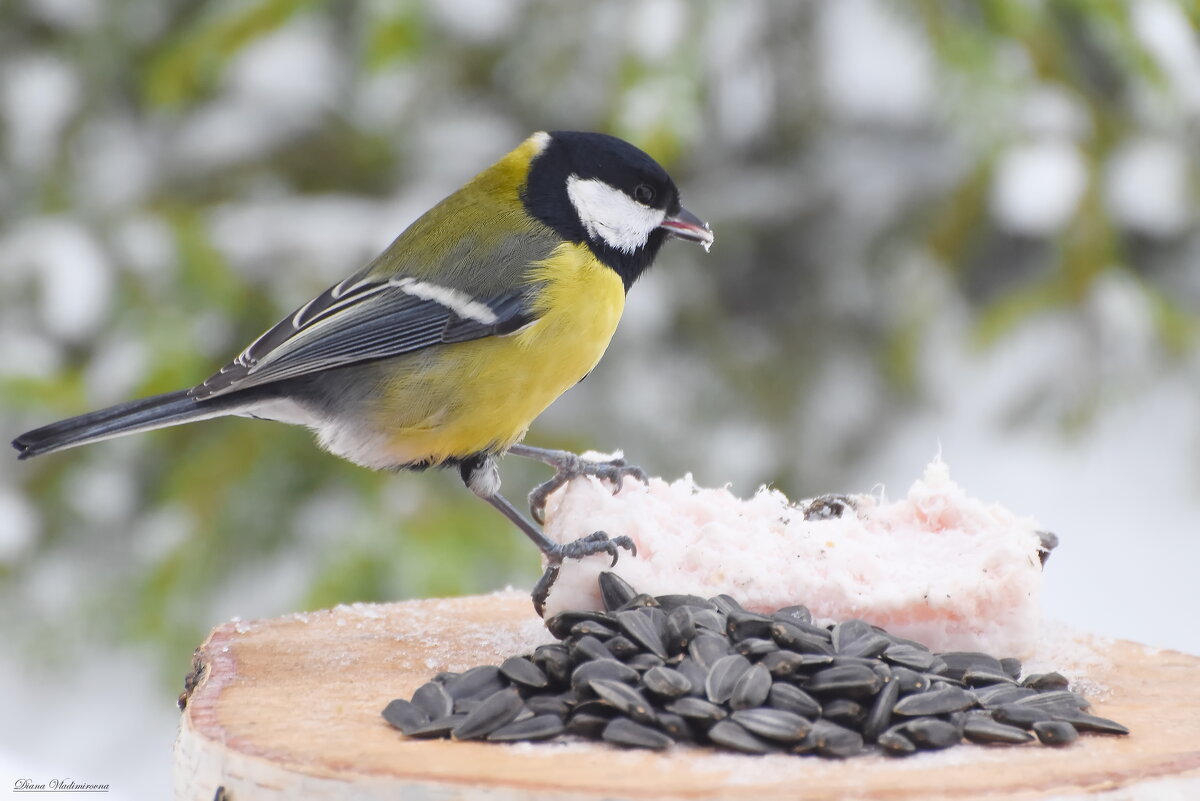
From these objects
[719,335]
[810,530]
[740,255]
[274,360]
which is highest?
[740,255]

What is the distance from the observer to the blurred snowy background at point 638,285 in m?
3.11

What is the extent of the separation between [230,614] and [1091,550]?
2.56 meters

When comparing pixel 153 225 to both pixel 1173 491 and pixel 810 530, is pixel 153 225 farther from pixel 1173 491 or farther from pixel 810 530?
pixel 1173 491

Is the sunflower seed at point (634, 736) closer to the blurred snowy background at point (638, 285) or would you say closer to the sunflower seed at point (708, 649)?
the sunflower seed at point (708, 649)

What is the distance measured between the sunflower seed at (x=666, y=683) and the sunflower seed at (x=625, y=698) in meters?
0.02

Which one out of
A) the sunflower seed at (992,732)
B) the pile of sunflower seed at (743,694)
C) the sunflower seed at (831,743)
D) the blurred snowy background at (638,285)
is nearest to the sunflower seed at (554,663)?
the pile of sunflower seed at (743,694)

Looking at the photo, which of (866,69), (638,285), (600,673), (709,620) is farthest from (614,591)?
(866,69)

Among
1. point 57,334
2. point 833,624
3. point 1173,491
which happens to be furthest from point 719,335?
point 833,624

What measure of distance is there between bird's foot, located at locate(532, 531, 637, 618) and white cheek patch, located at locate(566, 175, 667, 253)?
1.90 ft

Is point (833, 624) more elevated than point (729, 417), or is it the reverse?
point (729, 417)

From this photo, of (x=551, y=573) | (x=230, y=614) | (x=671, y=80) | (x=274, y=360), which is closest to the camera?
(x=551, y=573)

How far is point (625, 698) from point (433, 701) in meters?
0.22

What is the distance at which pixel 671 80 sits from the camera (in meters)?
2.83

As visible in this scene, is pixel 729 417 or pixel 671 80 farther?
pixel 729 417
